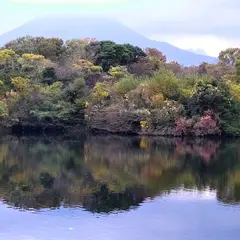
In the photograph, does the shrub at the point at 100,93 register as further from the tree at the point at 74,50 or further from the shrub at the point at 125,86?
the tree at the point at 74,50

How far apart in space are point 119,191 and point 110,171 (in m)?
3.72

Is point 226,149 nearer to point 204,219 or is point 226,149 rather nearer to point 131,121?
point 131,121

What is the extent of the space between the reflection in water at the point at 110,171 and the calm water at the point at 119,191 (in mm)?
34

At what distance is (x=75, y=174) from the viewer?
69.9 feet

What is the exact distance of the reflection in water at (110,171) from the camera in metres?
17.2

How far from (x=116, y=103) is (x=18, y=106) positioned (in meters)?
7.14

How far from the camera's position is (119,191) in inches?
715

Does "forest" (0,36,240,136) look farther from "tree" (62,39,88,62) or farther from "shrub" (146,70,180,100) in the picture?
"tree" (62,39,88,62)

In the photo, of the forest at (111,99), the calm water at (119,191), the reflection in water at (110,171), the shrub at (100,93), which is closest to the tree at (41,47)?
the forest at (111,99)

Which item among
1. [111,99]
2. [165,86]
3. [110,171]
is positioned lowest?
[110,171]

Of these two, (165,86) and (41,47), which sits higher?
(41,47)

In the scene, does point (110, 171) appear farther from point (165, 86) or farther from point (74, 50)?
point (74, 50)

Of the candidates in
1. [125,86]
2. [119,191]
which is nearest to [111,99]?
[125,86]

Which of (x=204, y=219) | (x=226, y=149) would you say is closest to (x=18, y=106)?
(x=226, y=149)
